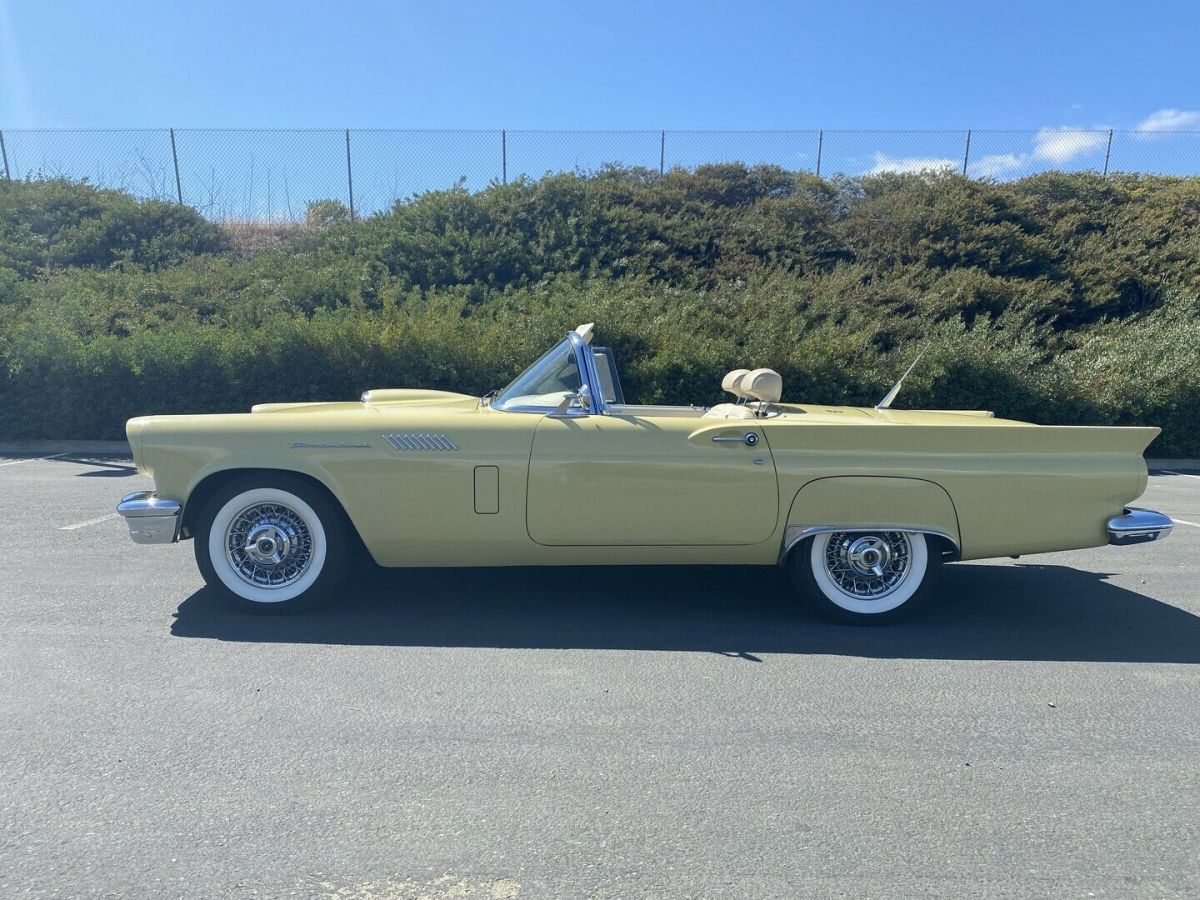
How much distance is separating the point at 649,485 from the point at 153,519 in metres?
2.55

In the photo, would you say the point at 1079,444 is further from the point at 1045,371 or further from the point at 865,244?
the point at 865,244

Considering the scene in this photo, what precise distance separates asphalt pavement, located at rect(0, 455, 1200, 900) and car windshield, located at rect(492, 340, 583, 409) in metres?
1.15

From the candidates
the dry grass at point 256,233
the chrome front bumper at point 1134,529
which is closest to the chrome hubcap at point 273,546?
the chrome front bumper at point 1134,529

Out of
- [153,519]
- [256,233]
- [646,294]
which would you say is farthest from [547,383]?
[256,233]

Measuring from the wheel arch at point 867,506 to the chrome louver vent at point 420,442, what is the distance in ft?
5.99

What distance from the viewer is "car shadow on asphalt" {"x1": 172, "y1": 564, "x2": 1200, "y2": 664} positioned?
4523mm

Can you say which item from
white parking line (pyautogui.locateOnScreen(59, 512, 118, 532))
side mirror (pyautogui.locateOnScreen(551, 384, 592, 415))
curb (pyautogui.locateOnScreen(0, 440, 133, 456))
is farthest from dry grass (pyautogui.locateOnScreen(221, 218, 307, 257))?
side mirror (pyautogui.locateOnScreen(551, 384, 592, 415))

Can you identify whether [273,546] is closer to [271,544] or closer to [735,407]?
[271,544]

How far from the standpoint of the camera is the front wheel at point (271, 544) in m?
4.74

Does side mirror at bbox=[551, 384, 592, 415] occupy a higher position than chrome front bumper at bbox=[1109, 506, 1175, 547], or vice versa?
side mirror at bbox=[551, 384, 592, 415]

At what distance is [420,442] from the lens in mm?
4699

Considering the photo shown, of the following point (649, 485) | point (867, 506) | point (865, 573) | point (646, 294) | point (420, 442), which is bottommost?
point (865, 573)

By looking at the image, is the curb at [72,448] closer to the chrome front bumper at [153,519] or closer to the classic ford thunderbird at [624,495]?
the chrome front bumper at [153,519]

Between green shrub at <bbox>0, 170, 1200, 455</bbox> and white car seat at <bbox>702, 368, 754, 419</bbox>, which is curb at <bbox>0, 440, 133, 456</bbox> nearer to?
green shrub at <bbox>0, 170, 1200, 455</bbox>
